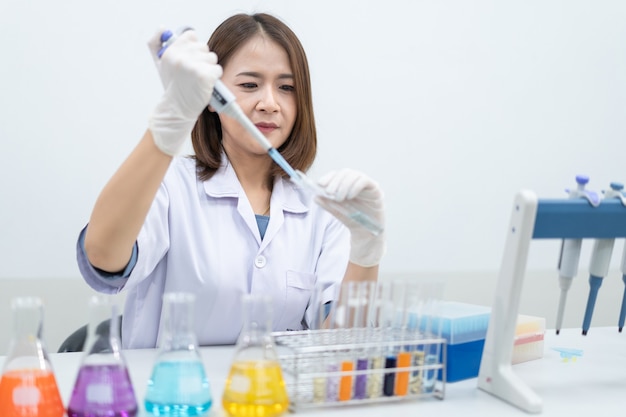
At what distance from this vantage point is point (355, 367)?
0.98 metres

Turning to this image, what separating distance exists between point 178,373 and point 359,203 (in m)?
0.61

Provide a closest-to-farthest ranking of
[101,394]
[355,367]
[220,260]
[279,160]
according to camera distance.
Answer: [101,394], [355,367], [279,160], [220,260]

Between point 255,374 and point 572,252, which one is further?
point 572,252

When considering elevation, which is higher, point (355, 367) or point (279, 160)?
point (279, 160)

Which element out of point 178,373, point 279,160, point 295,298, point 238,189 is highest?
point 279,160

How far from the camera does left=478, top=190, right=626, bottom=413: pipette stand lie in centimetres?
106

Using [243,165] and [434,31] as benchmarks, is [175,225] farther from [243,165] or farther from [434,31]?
[434,31]

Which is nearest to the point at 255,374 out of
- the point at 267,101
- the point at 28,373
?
the point at 28,373

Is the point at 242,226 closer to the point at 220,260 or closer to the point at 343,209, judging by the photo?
the point at 220,260

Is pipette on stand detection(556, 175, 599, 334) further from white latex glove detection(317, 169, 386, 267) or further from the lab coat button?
the lab coat button

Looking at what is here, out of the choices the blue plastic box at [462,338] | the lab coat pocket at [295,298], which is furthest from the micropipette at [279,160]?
the lab coat pocket at [295,298]

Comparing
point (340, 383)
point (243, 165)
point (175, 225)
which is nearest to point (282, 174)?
point (243, 165)

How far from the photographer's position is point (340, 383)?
0.97m

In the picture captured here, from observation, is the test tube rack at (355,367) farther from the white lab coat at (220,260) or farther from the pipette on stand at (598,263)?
the white lab coat at (220,260)
